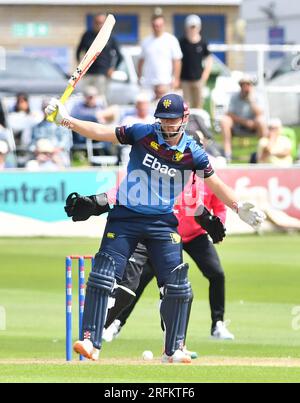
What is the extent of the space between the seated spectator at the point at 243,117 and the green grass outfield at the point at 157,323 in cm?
361

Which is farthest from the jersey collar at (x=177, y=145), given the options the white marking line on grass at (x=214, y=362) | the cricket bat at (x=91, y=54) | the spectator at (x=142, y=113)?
the spectator at (x=142, y=113)

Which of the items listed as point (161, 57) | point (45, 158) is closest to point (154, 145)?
point (45, 158)

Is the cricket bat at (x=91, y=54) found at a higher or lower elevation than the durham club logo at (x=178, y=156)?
higher

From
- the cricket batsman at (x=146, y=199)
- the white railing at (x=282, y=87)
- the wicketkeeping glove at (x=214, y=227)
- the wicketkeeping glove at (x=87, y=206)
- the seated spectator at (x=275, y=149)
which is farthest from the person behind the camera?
the white railing at (x=282, y=87)

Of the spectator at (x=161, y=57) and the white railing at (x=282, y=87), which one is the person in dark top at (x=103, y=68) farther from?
the white railing at (x=282, y=87)

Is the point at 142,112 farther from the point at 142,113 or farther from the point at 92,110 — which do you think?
the point at 92,110

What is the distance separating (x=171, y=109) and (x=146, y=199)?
A: 691mm

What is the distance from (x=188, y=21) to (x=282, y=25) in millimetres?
9058

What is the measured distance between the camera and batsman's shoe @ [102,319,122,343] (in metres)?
12.0

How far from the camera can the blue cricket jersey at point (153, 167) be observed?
959 cm

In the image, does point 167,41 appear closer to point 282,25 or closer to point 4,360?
point 282,25

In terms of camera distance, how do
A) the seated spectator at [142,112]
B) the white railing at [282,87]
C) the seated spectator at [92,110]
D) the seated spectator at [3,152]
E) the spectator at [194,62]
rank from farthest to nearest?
1. the white railing at [282,87]
2. the spectator at [194,62]
3. the seated spectator at [92,110]
4. the seated spectator at [142,112]
5. the seated spectator at [3,152]

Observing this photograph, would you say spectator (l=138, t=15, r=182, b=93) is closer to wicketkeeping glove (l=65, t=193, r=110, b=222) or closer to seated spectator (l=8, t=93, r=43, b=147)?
seated spectator (l=8, t=93, r=43, b=147)

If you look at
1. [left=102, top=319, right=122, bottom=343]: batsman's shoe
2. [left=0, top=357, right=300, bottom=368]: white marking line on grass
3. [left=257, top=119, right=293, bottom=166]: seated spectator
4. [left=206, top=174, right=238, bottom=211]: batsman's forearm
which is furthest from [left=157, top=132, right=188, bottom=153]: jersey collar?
[left=257, top=119, right=293, bottom=166]: seated spectator
